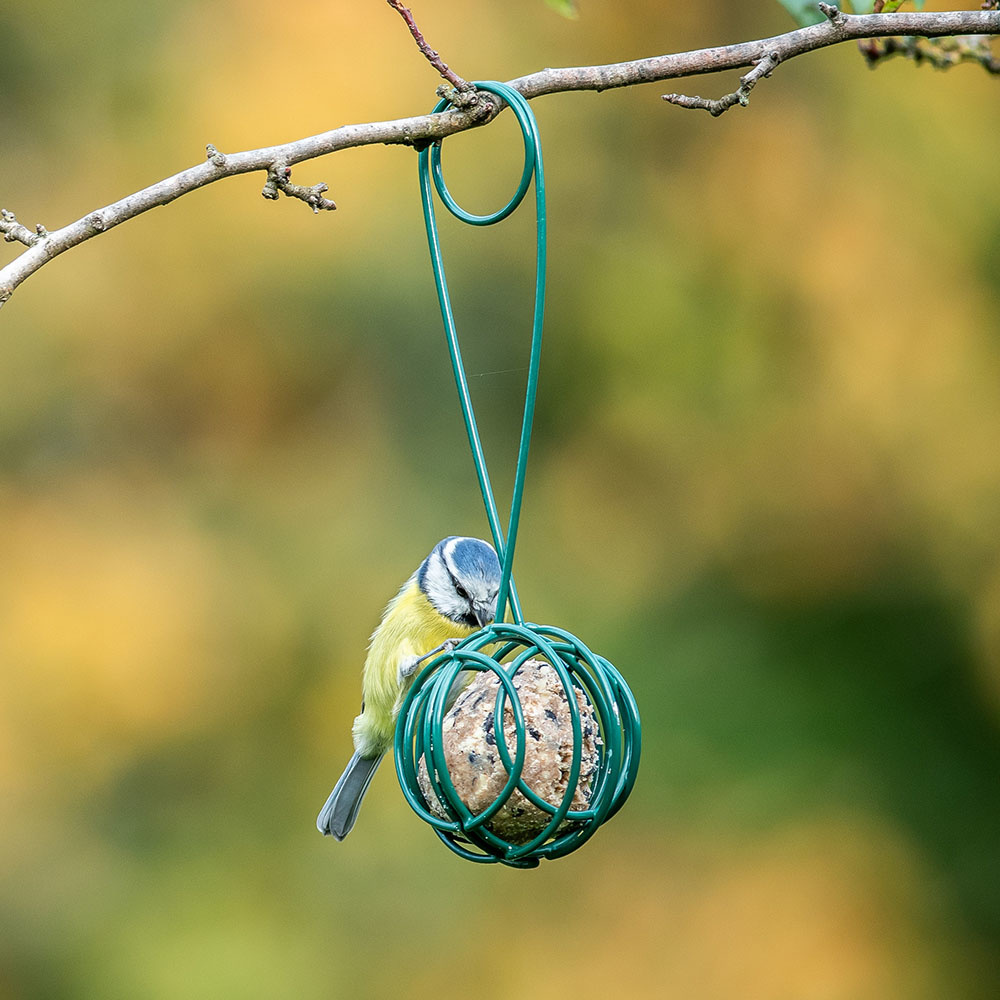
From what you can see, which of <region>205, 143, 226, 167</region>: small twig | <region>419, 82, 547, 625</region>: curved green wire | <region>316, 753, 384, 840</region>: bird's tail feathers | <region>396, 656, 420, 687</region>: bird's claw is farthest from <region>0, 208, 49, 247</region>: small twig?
<region>316, 753, 384, 840</region>: bird's tail feathers

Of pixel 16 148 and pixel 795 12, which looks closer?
pixel 795 12

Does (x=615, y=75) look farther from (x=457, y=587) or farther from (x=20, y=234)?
(x=457, y=587)

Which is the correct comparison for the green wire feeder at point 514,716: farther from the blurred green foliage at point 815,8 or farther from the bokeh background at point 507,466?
the bokeh background at point 507,466

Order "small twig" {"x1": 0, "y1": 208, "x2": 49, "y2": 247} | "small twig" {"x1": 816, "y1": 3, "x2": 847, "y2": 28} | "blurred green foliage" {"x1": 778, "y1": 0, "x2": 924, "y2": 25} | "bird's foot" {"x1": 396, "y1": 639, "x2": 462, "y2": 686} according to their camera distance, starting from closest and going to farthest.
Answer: "small twig" {"x1": 0, "y1": 208, "x2": 49, "y2": 247}, "small twig" {"x1": 816, "y1": 3, "x2": 847, "y2": 28}, "blurred green foliage" {"x1": 778, "y1": 0, "x2": 924, "y2": 25}, "bird's foot" {"x1": 396, "y1": 639, "x2": 462, "y2": 686}

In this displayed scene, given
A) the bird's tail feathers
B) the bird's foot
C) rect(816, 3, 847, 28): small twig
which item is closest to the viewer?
rect(816, 3, 847, 28): small twig

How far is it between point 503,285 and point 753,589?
124cm

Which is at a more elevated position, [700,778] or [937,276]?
[937,276]

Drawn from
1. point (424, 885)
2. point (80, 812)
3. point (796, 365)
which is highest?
point (796, 365)

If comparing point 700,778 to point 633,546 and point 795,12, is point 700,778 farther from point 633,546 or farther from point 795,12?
point 795,12

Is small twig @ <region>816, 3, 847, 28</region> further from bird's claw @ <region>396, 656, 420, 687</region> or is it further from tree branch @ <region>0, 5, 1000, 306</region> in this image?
bird's claw @ <region>396, 656, 420, 687</region>

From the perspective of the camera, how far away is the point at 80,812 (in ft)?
12.5

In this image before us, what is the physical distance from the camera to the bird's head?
81.8 inches

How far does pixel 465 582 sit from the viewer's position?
2104 millimetres

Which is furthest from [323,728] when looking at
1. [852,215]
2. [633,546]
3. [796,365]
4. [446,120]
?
[446,120]
